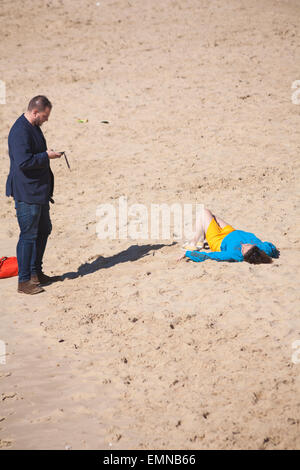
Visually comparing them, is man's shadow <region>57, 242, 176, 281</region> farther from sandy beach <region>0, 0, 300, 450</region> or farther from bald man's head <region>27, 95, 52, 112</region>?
bald man's head <region>27, 95, 52, 112</region>

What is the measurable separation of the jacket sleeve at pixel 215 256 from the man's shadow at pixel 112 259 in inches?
30.0

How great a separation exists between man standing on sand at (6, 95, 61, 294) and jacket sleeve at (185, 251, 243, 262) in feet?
5.16

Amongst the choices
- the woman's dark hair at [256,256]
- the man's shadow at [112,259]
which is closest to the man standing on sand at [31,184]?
the man's shadow at [112,259]

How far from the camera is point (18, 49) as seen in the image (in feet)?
44.3

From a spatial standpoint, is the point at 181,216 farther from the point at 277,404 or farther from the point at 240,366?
the point at 277,404

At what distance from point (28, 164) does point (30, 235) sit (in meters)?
0.74

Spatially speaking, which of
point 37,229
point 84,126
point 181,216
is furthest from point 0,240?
point 84,126

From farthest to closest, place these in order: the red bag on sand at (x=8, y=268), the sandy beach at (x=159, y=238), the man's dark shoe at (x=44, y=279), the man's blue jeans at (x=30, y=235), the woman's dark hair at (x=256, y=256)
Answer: the red bag on sand at (x=8, y=268) → the man's dark shoe at (x=44, y=279) → the woman's dark hair at (x=256, y=256) → the man's blue jeans at (x=30, y=235) → the sandy beach at (x=159, y=238)

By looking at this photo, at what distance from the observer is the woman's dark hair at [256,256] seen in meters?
5.36

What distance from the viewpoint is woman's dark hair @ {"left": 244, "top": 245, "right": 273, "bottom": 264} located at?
17.6ft

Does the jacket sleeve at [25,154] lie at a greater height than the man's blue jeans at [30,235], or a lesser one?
greater

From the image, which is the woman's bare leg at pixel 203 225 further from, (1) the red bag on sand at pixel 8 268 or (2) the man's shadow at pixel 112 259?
(1) the red bag on sand at pixel 8 268

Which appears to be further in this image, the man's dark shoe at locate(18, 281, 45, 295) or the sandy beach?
the man's dark shoe at locate(18, 281, 45, 295)

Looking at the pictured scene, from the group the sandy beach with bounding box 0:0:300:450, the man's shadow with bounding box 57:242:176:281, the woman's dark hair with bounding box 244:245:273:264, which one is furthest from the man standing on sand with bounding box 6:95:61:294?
the woman's dark hair with bounding box 244:245:273:264
